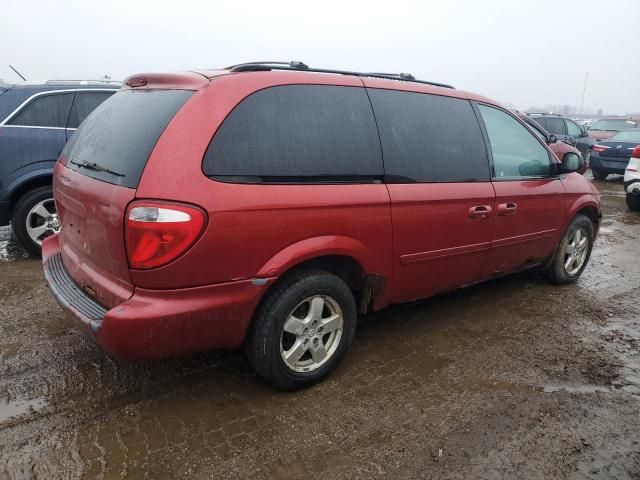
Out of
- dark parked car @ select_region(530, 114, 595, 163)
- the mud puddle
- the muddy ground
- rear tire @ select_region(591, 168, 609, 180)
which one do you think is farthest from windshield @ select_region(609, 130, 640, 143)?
the mud puddle

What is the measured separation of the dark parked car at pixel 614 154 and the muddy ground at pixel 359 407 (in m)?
9.85

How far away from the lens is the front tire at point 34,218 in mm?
4840

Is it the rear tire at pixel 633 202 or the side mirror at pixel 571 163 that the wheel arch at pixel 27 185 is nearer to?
the side mirror at pixel 571 163

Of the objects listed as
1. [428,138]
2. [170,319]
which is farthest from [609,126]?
[170,319]

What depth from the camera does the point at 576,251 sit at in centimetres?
471

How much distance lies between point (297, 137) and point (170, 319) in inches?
45.4

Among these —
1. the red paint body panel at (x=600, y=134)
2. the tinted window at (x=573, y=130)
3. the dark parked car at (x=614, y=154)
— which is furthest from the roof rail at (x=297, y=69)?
the red paint body panel at (x=600, y=134)

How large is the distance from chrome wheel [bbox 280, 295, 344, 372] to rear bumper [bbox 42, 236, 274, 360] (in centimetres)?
29

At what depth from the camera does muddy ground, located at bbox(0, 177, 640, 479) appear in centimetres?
227

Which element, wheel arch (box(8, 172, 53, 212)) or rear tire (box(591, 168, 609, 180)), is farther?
rear tire (box(591, 168, 609, 180))

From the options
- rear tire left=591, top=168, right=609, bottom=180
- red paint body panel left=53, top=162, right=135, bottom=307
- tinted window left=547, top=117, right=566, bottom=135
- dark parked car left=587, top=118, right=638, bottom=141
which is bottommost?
rear tire left=591, top=168, right=609, bottom=180

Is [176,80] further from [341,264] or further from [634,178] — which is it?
[634,178]

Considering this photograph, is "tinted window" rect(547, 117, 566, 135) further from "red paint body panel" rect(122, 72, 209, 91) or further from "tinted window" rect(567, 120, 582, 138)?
"red paint body panel" rect(122, 72, 209, 91)

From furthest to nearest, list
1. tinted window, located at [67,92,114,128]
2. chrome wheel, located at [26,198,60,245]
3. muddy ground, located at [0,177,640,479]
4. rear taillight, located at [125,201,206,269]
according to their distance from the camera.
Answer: tinted window, located at [67,92,114,128] → chrome wheel, located at [26,198,60,245] → muddy ground, located at [0,177,640,479] → rear taillight, located at [125,201,206,269]
